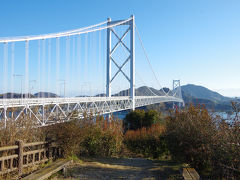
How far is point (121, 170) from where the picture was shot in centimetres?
506

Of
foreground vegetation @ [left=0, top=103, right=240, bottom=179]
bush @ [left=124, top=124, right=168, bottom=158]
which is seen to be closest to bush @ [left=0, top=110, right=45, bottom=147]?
foreground vegetation @ [left=0, top=103, right=240, bottom=179]

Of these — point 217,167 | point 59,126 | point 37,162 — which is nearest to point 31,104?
point 59,126

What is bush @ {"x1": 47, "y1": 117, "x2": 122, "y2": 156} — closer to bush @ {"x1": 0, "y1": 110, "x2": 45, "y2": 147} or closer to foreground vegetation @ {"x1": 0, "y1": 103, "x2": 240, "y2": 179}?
foreground vegetation @ {"x1": 0, "y1": 103, "x2": 240, "y2": 179}

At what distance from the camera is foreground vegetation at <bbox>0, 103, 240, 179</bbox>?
350cm

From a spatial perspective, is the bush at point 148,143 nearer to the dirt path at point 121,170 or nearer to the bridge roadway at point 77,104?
the dirt path at point 121,170

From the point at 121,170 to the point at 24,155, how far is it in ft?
6.21

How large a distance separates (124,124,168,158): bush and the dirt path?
149 cm

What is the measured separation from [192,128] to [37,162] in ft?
9.73

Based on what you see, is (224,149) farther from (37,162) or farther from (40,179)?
(37,162)

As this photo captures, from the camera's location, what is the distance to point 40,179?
3.68 m

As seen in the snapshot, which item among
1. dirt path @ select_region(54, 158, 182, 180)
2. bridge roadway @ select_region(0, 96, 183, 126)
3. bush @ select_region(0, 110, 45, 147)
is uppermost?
bridge roadway @ select_region(0, 96, 183, 126)

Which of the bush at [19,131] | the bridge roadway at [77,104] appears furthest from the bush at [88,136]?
the bridge roadway at [77,104]

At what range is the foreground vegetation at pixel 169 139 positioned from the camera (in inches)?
138

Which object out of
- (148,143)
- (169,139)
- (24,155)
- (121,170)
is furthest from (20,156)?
(148,143)
